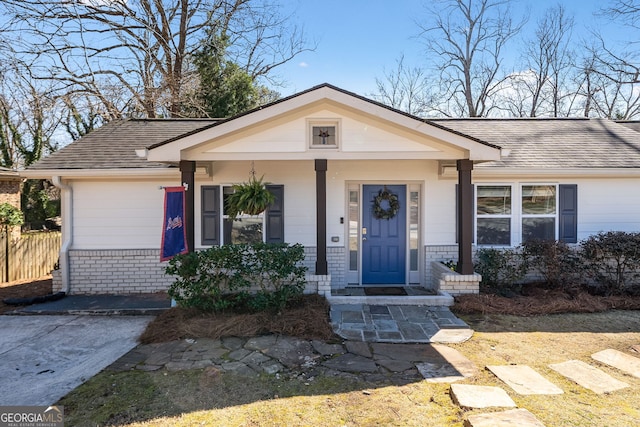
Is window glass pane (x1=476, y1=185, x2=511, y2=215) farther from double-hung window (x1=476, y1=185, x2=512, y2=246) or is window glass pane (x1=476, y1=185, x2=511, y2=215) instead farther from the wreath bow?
the wreath bow

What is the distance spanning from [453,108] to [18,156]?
26.1 metres

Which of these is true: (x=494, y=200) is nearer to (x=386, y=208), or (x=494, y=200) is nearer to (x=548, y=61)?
(x=386, y=208)

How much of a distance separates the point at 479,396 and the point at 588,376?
144 cm

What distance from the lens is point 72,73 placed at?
1471 cm

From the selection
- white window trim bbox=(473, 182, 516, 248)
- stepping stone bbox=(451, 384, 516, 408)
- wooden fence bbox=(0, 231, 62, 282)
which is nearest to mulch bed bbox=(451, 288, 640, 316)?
white window trim bbox=(473, 182, 516, 248)

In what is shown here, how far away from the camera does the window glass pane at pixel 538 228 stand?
7750 mm

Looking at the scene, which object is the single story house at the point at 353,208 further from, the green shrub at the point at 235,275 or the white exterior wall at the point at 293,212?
the green shrub at the point at 235,275

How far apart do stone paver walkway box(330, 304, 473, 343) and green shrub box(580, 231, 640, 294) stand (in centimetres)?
341

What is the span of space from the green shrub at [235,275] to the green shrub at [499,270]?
3.82 metres

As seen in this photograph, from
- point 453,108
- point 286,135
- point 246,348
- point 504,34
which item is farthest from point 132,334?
point 504,34

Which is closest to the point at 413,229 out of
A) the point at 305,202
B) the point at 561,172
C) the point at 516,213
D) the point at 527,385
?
the point at 516,213

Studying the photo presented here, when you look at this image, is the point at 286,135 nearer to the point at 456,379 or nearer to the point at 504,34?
the point at 456,379

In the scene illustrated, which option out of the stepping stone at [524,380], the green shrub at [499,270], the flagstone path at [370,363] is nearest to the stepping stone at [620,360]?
the flagstone path at [370,363]

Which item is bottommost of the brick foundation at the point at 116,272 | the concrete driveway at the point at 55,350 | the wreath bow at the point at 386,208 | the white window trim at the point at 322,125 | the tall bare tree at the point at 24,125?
the concrete driveway at the point at 55,350
